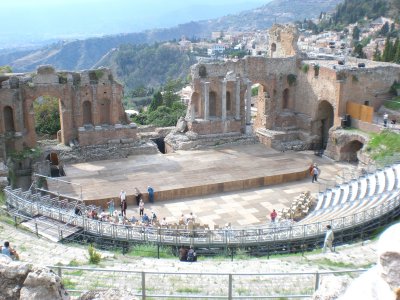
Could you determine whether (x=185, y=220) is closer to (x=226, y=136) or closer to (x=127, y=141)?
(x=127, y=141)

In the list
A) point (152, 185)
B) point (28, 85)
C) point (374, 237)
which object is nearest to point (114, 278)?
point (374, 237)

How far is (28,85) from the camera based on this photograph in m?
29.9

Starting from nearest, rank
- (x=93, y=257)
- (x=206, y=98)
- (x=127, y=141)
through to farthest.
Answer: (x=93, y=257) → (x=127, y=141) → (x=206, y=98)

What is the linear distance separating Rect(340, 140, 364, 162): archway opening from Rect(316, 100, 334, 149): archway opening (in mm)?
3461

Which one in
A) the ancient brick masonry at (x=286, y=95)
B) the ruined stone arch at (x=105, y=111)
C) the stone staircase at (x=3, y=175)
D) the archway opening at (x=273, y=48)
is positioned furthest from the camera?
the archway opening at (x=273, y=48)

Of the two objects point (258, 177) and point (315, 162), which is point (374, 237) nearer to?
point (258, 177)

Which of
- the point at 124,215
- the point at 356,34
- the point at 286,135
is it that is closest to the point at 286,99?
the point at 286,135

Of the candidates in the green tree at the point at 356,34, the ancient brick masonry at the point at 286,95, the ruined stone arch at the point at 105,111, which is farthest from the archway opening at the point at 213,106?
the green tree at the point at 356,34

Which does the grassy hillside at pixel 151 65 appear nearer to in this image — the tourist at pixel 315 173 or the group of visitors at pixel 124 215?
the tourist at pixel 315 173

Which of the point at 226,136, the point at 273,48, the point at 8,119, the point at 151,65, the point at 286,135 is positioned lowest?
the point at 151,65

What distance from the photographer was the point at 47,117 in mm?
40469

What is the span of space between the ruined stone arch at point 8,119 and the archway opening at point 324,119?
22.0 m

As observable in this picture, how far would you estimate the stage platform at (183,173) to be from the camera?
25.6 m

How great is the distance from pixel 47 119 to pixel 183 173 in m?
17.4
